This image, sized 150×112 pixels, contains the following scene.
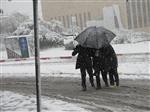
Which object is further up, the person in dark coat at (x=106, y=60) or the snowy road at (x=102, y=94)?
the person in dark coat at (x=106, y=60)

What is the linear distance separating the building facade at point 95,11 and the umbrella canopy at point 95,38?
96.2ft

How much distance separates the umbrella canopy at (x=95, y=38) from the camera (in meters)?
13.5

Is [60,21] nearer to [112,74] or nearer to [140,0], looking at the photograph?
[140,0]

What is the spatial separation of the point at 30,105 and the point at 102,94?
251 cm

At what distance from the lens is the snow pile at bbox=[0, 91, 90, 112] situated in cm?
1067

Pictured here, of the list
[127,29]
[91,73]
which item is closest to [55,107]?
[91,73]

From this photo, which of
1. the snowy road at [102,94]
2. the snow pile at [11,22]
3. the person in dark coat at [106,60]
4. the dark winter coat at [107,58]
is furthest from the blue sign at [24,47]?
the dark winter coat at [107,58]

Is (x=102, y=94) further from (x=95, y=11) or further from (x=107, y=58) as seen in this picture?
(x=95, y=11)

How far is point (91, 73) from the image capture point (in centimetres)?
1388

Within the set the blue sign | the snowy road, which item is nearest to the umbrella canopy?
the snowy road

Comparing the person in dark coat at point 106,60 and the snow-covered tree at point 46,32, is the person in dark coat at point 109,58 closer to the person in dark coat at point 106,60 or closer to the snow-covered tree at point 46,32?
the person in dark coat at point 106,60

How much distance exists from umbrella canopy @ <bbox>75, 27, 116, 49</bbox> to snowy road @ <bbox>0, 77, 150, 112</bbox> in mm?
1327

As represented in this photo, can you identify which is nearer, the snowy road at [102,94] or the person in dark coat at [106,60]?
the snowy road at [102,94]

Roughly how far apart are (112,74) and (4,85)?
5.90 metres
